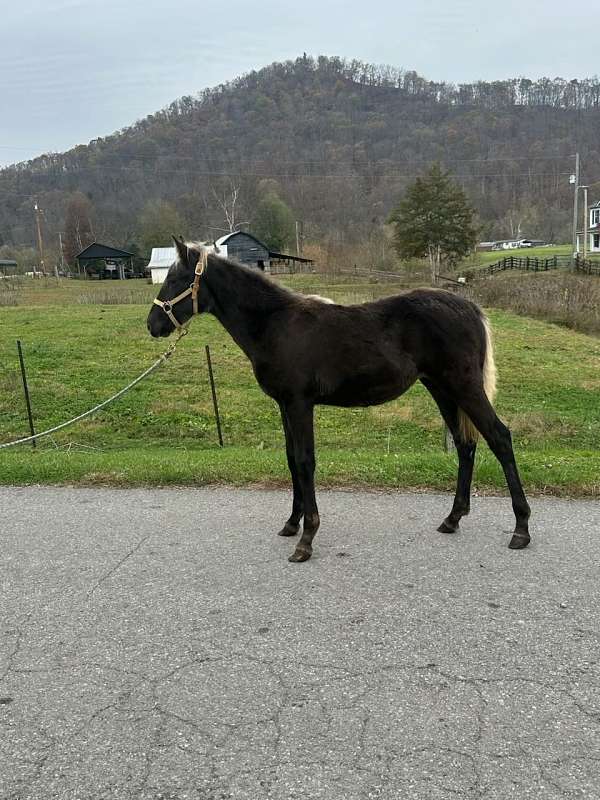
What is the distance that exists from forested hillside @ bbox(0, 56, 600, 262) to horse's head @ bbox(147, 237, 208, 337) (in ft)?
243

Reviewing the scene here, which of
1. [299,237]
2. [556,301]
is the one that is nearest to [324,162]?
[299,237]

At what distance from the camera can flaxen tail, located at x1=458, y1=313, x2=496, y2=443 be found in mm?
4883

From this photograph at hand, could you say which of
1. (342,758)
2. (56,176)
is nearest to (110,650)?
(342,758)

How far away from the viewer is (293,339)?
4.59 meters

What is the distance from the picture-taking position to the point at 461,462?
5.11m

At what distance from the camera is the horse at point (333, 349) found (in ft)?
15.0

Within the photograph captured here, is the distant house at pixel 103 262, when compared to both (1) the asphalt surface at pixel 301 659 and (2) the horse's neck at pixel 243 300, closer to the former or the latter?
(2) the horse's neck at pixel 243 300

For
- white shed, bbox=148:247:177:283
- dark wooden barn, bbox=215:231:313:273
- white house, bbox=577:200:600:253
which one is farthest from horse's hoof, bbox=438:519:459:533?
white house, bbox=577:200:600:253

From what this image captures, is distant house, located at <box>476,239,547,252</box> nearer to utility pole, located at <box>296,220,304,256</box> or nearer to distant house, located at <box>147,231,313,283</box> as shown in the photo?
utility pole, located at <box>296,220,304,256</box>

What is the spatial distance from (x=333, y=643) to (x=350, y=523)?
1752 millimetres

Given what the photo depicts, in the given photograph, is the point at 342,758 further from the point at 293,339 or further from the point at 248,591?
the point at 293,339

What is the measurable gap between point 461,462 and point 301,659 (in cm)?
252

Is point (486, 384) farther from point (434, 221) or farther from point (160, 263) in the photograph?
point (160, 263)

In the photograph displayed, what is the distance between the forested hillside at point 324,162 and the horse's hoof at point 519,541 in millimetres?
75300
